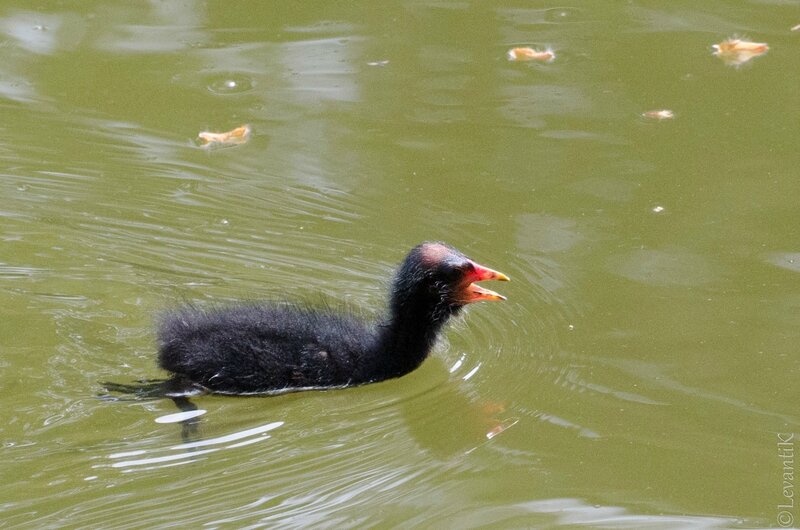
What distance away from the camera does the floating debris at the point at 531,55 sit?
27.3ft

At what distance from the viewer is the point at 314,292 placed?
608 cm

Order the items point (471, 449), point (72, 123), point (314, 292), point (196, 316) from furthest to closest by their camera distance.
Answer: point (72, 123), point (314, 292), point (196, 316), point (471, 449)

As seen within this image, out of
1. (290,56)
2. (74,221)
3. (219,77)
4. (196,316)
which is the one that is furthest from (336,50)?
(196,316)

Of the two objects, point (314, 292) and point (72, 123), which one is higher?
point (72, 123)

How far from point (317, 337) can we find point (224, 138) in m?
2.23

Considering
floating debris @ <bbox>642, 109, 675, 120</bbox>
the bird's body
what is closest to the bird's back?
the bird's body

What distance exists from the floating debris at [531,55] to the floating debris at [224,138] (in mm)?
2098

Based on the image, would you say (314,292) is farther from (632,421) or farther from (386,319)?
(632,421)

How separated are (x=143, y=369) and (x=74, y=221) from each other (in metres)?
1.32

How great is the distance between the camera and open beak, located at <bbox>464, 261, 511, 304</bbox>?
5.58 meters

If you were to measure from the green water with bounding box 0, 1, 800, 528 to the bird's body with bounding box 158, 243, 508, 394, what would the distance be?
118 millimetres

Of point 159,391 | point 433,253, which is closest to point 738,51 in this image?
point 433,253

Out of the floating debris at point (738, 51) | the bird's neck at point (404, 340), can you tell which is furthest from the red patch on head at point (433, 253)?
the floating debris at point (738, 51)

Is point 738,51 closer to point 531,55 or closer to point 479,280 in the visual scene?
point 531,55
